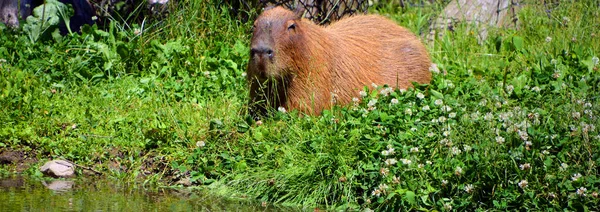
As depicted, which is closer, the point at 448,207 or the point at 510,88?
the point at 448,207

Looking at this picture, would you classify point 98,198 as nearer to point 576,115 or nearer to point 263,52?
point 263,52

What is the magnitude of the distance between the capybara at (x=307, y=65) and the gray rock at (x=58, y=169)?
1.30m

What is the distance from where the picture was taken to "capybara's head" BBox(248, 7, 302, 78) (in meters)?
5.72

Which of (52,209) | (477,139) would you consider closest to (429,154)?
(477,139)

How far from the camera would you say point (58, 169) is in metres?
5.47

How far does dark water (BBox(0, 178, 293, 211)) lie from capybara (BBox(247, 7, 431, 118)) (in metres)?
1.05

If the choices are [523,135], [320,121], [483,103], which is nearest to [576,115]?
[523,135]

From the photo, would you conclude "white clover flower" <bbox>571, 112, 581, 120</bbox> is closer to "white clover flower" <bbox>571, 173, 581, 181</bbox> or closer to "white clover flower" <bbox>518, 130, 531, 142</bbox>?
"white clover flower" <bbox>518, 130, 531, 142</bbox>

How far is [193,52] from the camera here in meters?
7.33

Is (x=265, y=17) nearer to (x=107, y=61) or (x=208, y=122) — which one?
(x=208, y=122)

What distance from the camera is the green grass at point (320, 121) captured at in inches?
180

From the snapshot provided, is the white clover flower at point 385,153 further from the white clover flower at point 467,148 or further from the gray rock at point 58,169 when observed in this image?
the gray rock at point 58,169

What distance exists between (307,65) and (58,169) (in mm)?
1789

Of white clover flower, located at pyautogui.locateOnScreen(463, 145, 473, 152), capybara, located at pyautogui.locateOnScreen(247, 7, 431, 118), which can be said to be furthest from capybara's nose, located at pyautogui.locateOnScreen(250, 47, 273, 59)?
white clover flower, located at pyautogui.locateOnScreen(463, 145, 473, 152)
